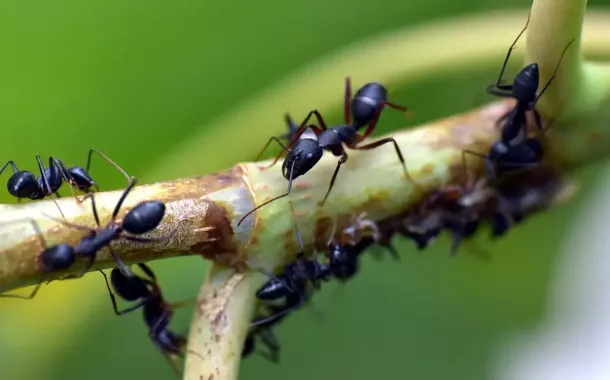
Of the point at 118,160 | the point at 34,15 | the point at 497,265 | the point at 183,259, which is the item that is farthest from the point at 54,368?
the point at 497,265

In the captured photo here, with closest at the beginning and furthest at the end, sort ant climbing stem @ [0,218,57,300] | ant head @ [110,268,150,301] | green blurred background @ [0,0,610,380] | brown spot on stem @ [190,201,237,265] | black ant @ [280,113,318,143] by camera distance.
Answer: ant climbing stem @ [0,218,57,300] → brown spot on stem @ [190,201,237,265] → ant head @ [110,268,150,301] → black ant @ [280,113,318,143] → green blurred background @ [0,0,610,380]

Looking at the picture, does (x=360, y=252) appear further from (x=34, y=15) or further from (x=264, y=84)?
(x=34, y=15)

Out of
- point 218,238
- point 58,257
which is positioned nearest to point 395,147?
point 218,238

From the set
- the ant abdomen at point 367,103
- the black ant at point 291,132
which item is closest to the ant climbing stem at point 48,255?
the black ant at point 291,132

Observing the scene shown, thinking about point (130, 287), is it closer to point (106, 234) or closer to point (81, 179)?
point (81, 179)

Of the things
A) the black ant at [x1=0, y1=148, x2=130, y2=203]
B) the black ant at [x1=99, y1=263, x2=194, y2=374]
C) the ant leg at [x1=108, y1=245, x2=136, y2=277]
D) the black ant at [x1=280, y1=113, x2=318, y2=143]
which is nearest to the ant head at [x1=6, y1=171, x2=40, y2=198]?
the black ant at [x1=0, y1=148, x2=130, y2=203]

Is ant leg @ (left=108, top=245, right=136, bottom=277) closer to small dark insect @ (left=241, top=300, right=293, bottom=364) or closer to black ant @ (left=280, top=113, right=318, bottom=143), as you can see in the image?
small dark insect @ (left=241, top=300, right=293, bottom=364)

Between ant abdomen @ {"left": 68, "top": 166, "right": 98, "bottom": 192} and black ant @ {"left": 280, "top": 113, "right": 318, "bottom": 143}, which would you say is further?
black ant @ {"left": 280, "top": 113, "right": 318, "bottom": 143}
